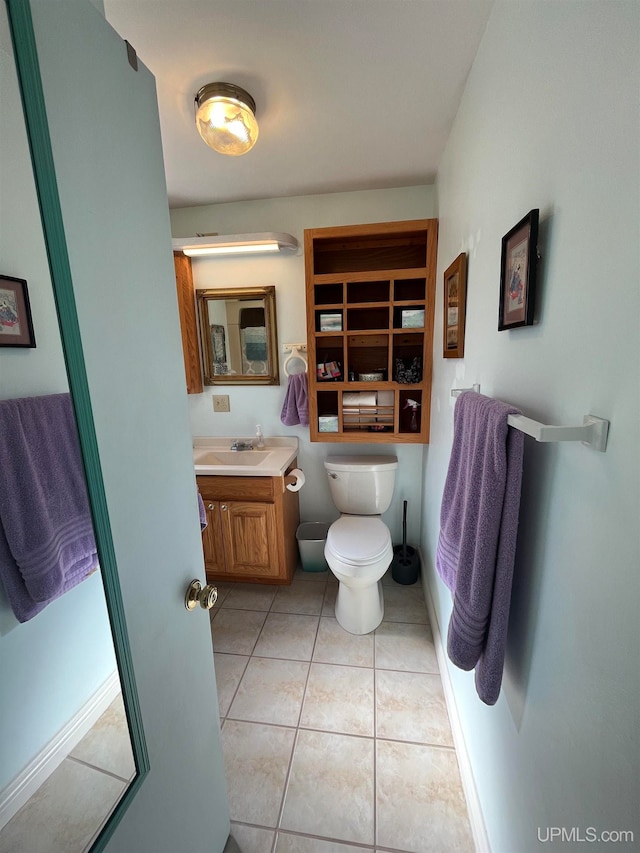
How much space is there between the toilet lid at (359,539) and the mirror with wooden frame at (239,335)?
3.42 ft

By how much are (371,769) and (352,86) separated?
2457mm

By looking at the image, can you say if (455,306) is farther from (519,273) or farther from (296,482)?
(296,482)

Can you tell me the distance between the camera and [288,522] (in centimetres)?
219

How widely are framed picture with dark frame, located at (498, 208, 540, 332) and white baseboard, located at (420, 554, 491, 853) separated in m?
1.46

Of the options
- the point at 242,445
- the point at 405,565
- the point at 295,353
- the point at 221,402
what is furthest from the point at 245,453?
the point at 405,565

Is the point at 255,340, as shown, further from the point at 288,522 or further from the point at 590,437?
the point at 590,437

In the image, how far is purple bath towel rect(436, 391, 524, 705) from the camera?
0.72 meters

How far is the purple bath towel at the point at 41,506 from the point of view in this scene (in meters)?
0.45

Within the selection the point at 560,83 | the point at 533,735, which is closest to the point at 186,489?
the point at 533,735

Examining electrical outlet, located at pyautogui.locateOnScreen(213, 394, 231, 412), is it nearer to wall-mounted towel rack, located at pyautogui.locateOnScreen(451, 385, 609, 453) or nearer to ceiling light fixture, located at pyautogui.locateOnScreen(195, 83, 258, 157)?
ceiling light fixture, located at pyautogui.locateOnScreen(195, 83, 258, 157)

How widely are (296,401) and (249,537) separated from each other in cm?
91

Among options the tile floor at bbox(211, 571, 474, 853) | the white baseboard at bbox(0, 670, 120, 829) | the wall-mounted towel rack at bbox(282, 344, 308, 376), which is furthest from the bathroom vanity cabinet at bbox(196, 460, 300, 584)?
the white baseboard at bbox(0, 670, 120, 829)

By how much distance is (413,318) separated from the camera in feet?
6.32

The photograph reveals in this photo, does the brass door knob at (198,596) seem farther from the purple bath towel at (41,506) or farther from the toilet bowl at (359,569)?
the toilet bowl at (359,569)
